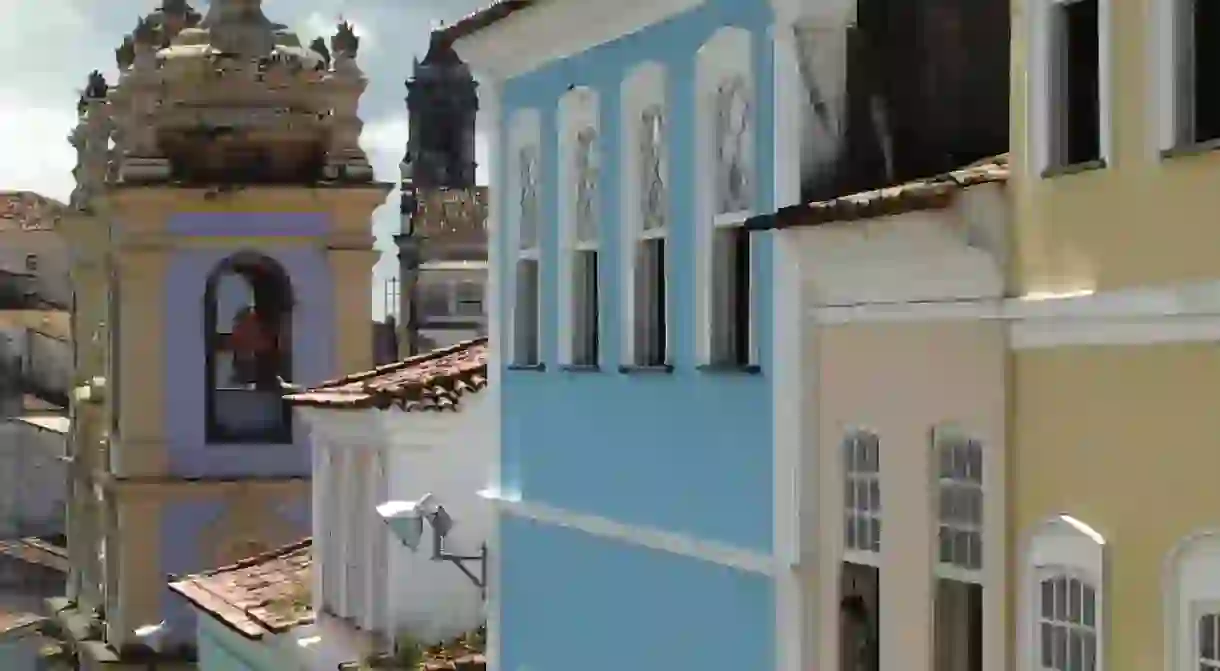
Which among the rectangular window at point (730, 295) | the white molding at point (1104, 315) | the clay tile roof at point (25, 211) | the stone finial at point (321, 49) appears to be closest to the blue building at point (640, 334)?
the rectangular window at point (730, 295)

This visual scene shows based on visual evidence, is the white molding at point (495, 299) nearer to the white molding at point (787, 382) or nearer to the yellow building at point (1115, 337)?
the white molding at point (787, 382)

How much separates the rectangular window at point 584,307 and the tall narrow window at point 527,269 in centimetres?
83

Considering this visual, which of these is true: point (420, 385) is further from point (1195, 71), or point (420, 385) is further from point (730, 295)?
point (1195, 71)

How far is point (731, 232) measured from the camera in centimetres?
1320

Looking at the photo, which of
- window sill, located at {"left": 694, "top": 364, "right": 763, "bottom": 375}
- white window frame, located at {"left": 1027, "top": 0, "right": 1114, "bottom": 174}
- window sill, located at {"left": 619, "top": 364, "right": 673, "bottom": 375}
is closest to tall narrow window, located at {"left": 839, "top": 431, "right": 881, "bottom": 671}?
window sill, located at {"left": 694, "top": 364, "right": 763, "bottom": 375}

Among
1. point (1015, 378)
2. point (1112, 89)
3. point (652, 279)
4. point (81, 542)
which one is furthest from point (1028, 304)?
point (81, 542)

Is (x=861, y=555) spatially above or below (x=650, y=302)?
below

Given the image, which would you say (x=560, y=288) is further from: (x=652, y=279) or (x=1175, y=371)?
(x=1175, y=371)

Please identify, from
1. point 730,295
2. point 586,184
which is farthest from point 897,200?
point 586,184

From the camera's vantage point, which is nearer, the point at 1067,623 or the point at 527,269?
the point at 1067,623

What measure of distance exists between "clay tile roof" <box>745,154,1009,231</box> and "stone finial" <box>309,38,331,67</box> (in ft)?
81.0

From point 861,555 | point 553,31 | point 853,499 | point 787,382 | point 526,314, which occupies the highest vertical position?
point 553,31

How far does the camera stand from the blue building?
12.6 m

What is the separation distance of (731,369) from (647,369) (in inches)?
48.1
